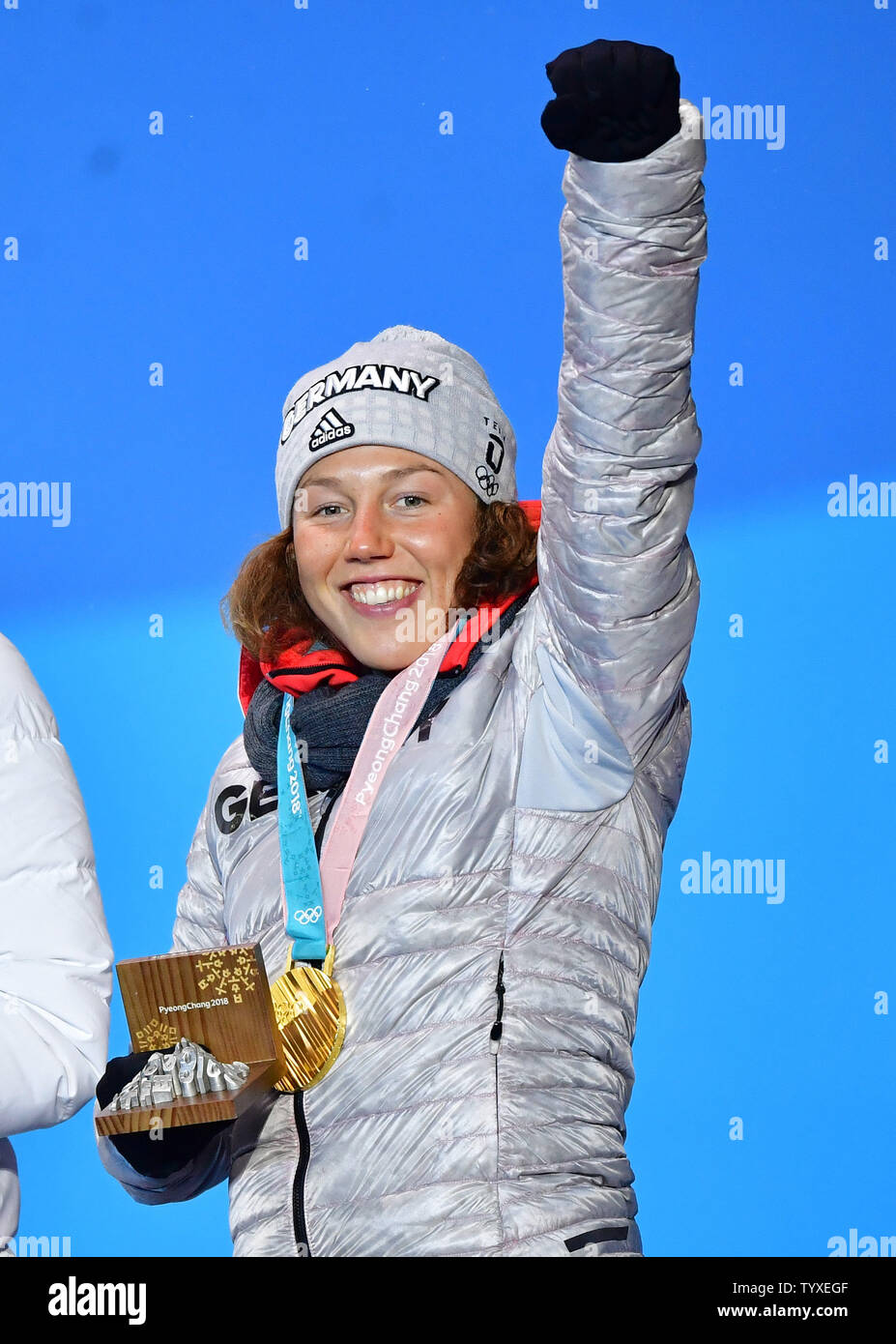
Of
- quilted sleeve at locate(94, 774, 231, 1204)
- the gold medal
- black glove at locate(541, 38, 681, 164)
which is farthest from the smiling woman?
black glove at locate(541, 38, 681, 164)

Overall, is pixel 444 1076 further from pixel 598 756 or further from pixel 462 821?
pixel 598 756

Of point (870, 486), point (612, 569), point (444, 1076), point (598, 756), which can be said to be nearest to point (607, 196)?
point (612, 569)

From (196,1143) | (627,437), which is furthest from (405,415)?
(196,1143)

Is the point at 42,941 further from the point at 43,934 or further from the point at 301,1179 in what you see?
the point at 301,1179

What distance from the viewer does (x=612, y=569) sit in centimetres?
151

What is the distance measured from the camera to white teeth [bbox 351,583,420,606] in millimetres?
1764

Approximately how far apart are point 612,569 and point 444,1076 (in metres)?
0.49

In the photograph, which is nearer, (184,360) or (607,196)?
(607,196)

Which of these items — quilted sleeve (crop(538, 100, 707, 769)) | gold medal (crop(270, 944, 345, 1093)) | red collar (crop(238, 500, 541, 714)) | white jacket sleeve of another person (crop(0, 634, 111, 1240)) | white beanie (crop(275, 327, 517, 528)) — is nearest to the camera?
white jacket sleeve of another person (crop(0, 634, 111, 1240))

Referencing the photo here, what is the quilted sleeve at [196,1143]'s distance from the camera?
1586 millimetres

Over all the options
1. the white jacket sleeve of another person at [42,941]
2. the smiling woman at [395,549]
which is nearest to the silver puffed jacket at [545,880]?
the smiling woman at [395,549]

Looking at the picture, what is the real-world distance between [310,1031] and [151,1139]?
19cm

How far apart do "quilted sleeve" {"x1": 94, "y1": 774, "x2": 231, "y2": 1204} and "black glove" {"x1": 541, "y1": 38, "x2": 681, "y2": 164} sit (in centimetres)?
86

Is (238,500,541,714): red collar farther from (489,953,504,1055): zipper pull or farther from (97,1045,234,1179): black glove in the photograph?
(97,1045,234,1179): black glove
